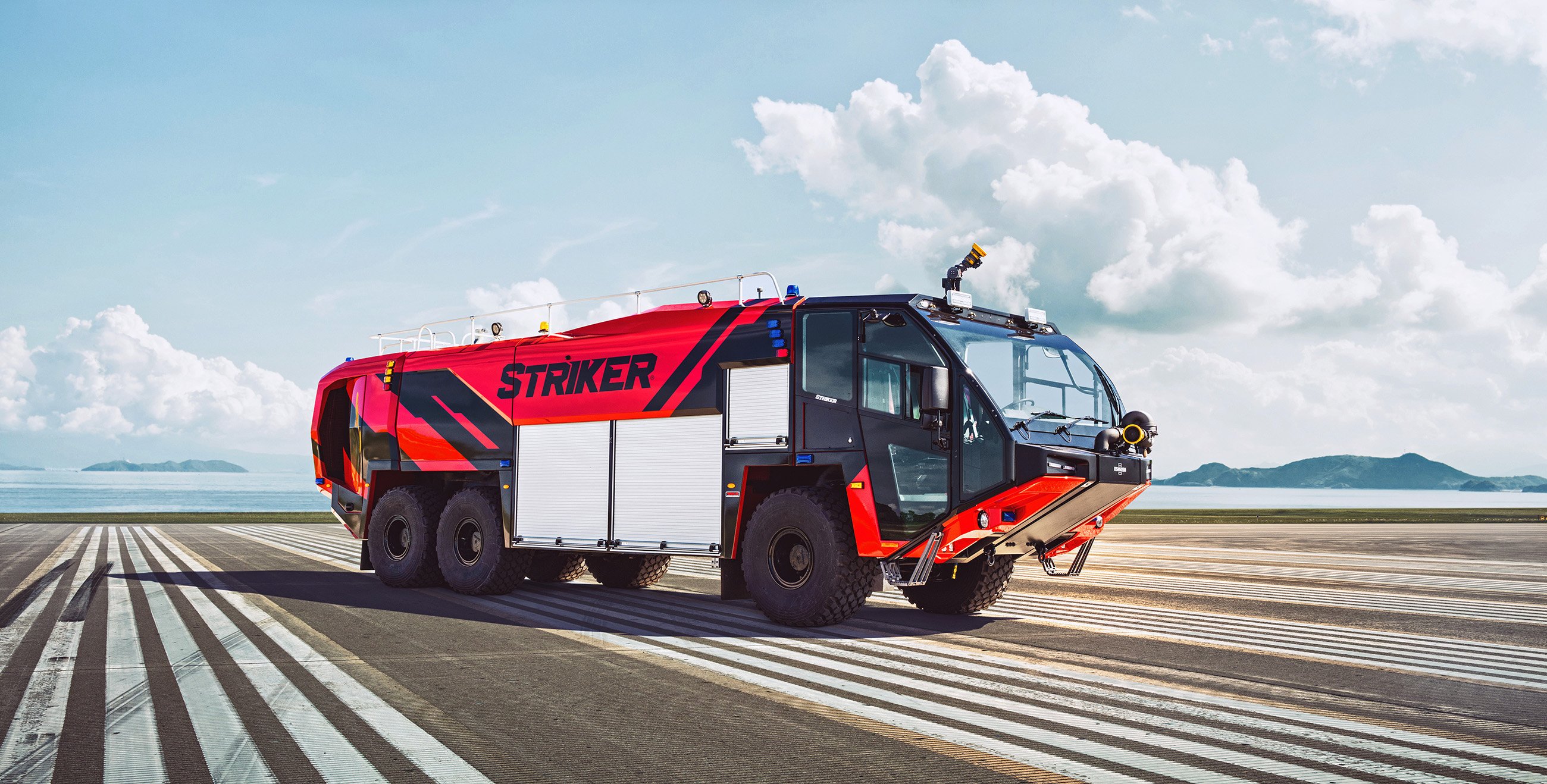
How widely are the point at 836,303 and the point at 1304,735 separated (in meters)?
5.96

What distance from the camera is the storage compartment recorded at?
11492 mm

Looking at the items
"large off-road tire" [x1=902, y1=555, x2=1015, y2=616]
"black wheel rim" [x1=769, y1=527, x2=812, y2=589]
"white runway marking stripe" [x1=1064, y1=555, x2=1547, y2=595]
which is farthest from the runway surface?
"white runway marking stripe" [x1=1064, y1=555, x2=1547, y2=595]

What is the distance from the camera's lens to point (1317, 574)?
18.5 metres

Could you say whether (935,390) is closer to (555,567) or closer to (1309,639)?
(1309,639)

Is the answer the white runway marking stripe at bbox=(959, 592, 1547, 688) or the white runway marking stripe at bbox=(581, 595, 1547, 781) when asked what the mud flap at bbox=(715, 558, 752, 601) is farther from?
the white runway marking stripe at bbox=(959, 592, 1547, 688)

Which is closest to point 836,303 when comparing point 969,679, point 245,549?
point 969,679

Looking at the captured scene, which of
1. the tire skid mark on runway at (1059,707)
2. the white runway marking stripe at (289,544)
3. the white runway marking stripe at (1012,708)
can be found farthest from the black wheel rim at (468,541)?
the white runway marking stripe at (289,544)

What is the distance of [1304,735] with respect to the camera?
238 inches

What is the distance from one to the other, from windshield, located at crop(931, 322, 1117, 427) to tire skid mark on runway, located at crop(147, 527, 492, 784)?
5934 millimetres

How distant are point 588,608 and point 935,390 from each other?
5.38 meters

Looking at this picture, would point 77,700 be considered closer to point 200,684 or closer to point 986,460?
point 200,684

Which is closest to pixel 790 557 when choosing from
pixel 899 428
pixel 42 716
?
pixel 899 428

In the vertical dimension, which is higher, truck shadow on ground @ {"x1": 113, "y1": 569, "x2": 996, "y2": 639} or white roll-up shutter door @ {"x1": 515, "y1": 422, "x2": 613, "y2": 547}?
white roll-up shutter door @ {"x1": 515, "y1": 422, "x2": 613, "y2": 547}

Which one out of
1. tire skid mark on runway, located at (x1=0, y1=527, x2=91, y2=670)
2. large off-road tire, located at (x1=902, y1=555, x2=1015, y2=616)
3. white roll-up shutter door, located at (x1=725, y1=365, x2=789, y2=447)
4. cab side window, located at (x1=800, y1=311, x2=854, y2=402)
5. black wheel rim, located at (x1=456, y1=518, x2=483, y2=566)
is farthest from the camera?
black wheel rim, located at (x1=456, y1=518, x2=483, y2=566)
